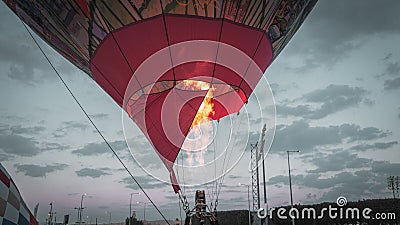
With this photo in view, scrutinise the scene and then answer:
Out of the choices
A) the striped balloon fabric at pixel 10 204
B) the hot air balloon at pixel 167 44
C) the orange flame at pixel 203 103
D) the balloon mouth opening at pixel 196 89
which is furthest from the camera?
the orange flame at pixel 203 103

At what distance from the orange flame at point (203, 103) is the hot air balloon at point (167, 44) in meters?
0.05

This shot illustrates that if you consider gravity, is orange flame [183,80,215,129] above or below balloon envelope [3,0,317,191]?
below

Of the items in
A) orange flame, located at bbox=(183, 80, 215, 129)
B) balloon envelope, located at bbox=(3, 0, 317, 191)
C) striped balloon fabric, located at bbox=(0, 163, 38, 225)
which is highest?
balloon envelope, located at bbox=(3, 0, 317, 191)

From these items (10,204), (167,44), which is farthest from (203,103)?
(10,204)

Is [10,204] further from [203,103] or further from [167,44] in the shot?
[203,103]

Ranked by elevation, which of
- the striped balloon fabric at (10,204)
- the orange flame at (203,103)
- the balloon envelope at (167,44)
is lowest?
the striped balloon fabric at (10,204)

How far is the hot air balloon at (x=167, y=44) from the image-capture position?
6379 millimetres

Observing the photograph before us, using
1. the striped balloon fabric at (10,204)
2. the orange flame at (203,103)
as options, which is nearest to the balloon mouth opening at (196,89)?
the orange flame at (203,103)

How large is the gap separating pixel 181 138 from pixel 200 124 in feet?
2.71

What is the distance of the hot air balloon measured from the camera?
20.9 ft

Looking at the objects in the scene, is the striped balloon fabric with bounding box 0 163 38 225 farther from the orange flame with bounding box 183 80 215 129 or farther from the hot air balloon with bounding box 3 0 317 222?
the orange flame with bounding box 183 80 215 129

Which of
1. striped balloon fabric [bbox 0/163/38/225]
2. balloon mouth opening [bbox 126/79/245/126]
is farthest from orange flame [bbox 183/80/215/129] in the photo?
striped balloon fabric [bbox 0/163/38/225]

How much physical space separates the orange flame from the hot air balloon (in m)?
0.05

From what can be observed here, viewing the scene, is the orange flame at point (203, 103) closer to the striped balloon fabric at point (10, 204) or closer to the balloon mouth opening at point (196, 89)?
the balloon mouth opening at point (196, 89)
